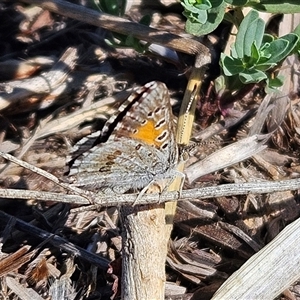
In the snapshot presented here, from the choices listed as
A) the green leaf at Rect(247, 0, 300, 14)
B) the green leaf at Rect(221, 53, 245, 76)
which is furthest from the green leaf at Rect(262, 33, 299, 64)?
the green leaf at Rect(247, 0, 300, 14)

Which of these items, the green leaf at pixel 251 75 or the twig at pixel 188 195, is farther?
the green leaf at pixel 251 75

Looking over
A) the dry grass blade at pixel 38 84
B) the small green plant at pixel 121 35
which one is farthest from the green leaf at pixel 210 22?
the dry grass blade at pixel 38 84

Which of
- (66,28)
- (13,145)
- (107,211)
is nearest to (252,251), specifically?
(107,211)

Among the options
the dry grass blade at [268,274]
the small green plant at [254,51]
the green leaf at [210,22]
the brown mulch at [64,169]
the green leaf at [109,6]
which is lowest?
the brown mulch at [64,169]

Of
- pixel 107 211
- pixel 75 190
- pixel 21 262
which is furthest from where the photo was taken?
pixel 107 211

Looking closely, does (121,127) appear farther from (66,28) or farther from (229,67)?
(66,28)

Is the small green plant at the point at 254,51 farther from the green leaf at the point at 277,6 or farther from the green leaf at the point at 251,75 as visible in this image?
the green leaf at the point at 277,6

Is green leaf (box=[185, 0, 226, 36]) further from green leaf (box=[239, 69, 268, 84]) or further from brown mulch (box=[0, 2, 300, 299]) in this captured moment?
brown mulch (box=[0, 2, 300, 299])

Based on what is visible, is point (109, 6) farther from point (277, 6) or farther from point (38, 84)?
point (277, 6)
